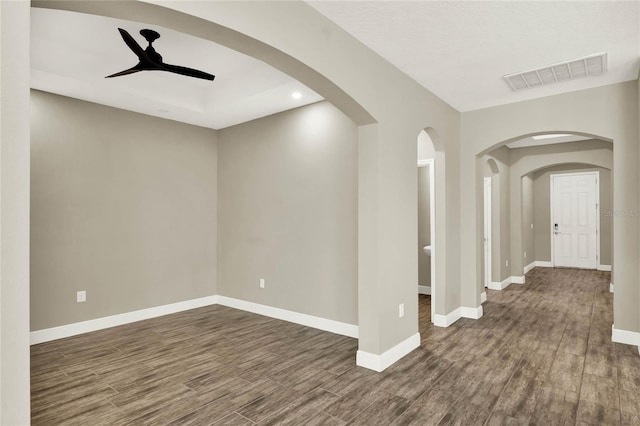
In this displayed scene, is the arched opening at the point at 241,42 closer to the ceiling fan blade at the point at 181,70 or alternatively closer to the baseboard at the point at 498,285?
the ceiling fan blade at the point at 181,70

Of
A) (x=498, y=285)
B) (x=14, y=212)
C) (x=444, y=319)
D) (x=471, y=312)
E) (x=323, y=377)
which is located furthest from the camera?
(x=498, y=285)

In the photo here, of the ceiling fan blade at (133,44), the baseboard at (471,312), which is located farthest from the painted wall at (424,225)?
the ceiling fan blade at (133,44)

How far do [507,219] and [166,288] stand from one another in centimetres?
638

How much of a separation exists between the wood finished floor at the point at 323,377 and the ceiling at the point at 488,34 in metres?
2.83

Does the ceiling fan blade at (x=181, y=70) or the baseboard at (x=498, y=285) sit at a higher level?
the ceiling fan blade at (x=181, y=70)

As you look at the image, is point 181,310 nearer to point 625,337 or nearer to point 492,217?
point 625,337

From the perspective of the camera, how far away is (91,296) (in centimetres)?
434

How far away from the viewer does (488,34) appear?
2896mm

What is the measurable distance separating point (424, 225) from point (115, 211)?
490cm

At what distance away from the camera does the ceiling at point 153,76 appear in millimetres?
3318

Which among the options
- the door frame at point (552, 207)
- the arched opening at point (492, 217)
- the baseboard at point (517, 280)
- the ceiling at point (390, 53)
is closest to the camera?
the ceiling at point (390, 53)

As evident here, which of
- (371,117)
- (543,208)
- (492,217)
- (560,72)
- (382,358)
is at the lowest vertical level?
(382,358)

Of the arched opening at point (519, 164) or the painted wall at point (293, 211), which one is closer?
the painted wall at point (293, 211)

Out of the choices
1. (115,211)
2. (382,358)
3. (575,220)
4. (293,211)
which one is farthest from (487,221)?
(115,211)
